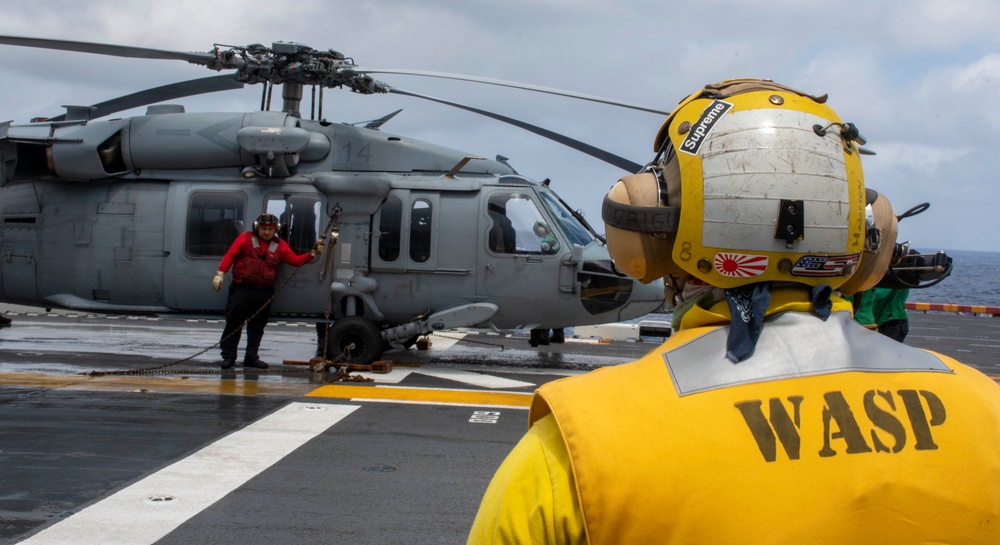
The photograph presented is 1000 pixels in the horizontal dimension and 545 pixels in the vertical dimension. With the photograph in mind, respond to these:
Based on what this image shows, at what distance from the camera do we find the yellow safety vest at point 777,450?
1.60 metres

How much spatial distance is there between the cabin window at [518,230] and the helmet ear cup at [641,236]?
950 cm

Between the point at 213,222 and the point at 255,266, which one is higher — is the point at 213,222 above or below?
above

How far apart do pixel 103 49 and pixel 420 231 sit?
4.13 meters

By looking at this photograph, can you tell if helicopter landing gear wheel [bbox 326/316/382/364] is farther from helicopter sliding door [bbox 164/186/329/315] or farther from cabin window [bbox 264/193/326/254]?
cabin window [bbox 264/193/326/254]

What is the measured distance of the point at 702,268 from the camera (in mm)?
1933

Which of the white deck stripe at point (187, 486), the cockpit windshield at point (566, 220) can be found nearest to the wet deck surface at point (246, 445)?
the white deck stripe at point (187, 486)

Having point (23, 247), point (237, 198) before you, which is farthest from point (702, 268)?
point (23, 247)

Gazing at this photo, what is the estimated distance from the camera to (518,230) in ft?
38.0

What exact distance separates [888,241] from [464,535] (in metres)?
3.72

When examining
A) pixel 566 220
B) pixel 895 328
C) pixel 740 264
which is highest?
pixel 566 220

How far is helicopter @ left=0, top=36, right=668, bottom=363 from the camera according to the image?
11578 millimetres

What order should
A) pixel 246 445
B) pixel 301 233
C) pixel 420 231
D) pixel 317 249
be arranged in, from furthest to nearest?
1. pixel 301 233
2. pixel 420 231
3. pixel 317 249
4. pixel 246 445

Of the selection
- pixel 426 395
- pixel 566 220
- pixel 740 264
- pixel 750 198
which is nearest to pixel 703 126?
pixel 750 198

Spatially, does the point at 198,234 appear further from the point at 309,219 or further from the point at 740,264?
the point at 740,264
